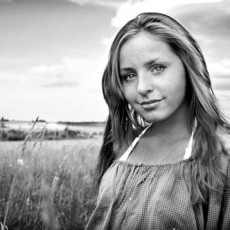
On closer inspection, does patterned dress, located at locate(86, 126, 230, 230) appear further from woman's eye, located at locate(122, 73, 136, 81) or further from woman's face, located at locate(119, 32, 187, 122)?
woman's eye, located at locate(122, 73, 136, 81)

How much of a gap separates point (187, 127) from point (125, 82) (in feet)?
1.33

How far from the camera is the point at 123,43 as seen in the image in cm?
184

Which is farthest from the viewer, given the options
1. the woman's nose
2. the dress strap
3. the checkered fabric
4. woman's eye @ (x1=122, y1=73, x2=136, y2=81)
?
the dress strap

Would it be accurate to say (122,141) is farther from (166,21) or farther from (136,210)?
(166,21)

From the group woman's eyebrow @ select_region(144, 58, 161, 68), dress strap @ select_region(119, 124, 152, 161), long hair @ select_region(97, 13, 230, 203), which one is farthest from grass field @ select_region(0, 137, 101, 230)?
woman's eyebrow @ select_region(144, 58, 161, 68)

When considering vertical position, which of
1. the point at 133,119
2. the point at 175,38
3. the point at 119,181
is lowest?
the point at 119,181

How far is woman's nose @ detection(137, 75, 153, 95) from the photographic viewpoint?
1633mm

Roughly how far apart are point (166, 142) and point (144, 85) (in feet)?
1.27

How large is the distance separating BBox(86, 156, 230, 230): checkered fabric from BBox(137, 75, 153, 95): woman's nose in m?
0.39

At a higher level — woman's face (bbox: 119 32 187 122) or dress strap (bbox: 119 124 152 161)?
woman's face (bbox: 119 32 187 122)

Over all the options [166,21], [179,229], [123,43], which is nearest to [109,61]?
[123,43]

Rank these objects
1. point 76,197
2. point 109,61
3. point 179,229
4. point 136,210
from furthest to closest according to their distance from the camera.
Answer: point 76,197 → point 109,61 → point 136,210 → point 179,229

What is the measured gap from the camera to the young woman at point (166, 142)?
1538 mm

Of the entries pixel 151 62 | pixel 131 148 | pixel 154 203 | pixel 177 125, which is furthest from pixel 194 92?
pixel 154 203
